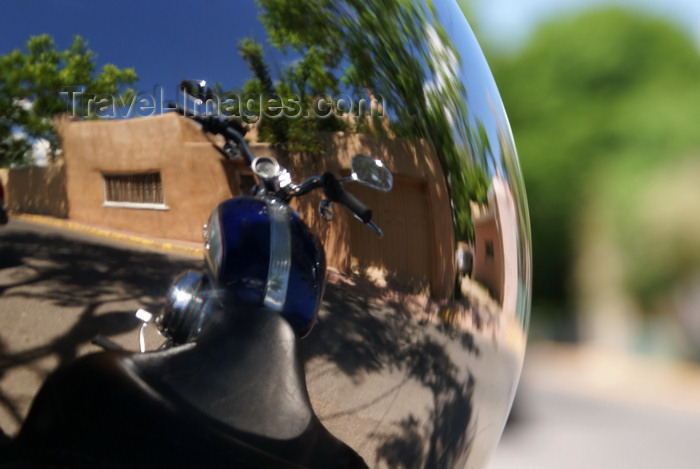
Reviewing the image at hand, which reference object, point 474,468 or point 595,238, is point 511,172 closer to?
point 474,468

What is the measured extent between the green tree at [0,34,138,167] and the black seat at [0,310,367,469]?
8.6 inches

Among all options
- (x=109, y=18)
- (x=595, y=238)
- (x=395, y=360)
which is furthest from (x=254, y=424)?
(x=595, y=238)

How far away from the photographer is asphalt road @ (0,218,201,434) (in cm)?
59

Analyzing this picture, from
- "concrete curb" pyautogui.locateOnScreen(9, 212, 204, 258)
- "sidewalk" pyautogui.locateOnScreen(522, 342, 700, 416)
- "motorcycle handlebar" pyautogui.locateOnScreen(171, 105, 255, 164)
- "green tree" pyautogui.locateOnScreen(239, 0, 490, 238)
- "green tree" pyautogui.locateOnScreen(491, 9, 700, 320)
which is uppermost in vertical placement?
"green tree" pyautogui.locateOnScreen(491, 9, 700, 320)

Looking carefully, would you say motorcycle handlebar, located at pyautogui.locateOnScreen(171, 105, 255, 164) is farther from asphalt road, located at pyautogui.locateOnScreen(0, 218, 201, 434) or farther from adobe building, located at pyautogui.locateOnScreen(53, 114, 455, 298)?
asphalt road, located at pyautogui.locateOnScreen(0, 218, 201, 434)

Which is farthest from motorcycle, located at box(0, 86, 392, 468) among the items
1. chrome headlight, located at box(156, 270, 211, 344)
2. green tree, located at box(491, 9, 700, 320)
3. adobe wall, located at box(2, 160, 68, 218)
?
green tree, located at box(491, 9, 700, 320)

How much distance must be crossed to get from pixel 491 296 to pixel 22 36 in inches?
25.1

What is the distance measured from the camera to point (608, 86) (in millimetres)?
4879

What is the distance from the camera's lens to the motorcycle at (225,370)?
60cm

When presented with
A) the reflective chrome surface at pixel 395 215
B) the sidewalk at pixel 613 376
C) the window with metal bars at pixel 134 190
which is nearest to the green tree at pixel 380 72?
the reflective chrome surface at pixel 395 215

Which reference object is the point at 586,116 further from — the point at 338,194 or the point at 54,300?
the point at 54,300

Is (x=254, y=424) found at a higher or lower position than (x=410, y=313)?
lower

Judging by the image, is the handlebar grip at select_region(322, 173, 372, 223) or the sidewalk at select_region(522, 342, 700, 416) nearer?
the handlebar grip at select_region(322, 173, 372, 223)

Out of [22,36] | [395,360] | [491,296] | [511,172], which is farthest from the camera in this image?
[511,172]
